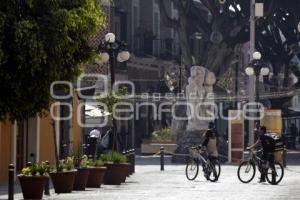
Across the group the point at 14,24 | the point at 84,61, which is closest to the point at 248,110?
the point at 84,61

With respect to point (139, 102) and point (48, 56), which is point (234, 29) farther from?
point (48, 56)

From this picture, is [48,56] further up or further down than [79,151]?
further up

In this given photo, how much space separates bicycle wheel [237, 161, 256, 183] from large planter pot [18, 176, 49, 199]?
30.2ft

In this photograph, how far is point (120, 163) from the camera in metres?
27.1

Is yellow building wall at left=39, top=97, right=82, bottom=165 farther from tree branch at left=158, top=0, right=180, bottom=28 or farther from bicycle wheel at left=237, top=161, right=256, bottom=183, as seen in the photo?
tree branch at left=158, top=0, right=180, bottom=28

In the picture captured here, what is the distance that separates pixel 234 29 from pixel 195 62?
3.88m

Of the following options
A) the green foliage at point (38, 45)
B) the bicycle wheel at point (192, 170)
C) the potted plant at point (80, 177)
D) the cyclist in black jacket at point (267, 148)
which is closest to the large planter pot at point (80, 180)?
the potted plant at point (80, 177)

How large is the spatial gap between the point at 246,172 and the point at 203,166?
1.45 meters

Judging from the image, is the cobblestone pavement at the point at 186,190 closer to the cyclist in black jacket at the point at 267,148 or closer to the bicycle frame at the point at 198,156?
the bicycle frame at the point at 198,156

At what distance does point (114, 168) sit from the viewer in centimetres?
2697

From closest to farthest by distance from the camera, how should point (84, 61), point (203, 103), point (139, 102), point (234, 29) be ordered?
1. point (84, 61)
2. point (203, 103)
3. point (234, 29)
4. point (139, 102)

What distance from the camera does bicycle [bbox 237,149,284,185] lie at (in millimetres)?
27797

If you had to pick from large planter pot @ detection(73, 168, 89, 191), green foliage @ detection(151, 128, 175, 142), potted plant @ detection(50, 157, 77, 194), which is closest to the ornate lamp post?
large planter pot @ detection(73, 168, 89, 191)

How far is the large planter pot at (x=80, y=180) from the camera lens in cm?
2372
